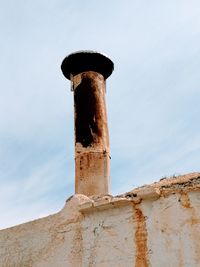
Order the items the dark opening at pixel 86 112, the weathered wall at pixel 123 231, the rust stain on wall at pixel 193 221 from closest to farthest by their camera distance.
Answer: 1. the rust stain on wall at pixel 193 221
2. the weathered wall at pixel 123 231
3. the dark opening at pixel 86 112

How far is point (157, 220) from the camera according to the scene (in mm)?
3740

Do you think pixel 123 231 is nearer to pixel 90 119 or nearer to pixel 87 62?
pixel 90 119

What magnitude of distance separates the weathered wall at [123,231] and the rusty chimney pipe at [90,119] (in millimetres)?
2943

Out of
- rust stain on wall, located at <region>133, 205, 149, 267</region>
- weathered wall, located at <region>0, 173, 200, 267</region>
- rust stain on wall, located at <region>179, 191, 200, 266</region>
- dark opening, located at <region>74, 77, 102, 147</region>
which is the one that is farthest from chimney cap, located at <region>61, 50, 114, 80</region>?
rust stain on wall, located at <region>179, 191, 200, 266</region>

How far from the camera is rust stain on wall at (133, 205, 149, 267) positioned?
369cm

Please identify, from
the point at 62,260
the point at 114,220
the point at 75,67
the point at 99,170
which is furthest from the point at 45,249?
the point at 75,67

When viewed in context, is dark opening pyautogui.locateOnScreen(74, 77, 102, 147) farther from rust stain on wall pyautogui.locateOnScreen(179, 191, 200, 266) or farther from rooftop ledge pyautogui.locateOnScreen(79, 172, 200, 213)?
rust stain on wall pyautogui.locateOnScreen(179, 191, 200, 266)

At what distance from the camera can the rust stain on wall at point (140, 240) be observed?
3.69m

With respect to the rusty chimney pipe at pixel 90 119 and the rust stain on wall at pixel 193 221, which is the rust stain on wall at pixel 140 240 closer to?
the rust stain on wall at pixel 193 221

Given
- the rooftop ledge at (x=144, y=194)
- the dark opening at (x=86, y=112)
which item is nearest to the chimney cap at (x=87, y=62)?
the dark opening at (x=86, y=112)

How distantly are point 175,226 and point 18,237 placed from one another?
6.04 feet

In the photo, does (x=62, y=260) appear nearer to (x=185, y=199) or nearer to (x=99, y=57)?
(x=185, y=199)

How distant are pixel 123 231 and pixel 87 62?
17.3 feet

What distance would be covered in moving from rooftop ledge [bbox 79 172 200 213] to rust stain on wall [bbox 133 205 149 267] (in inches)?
5.1
